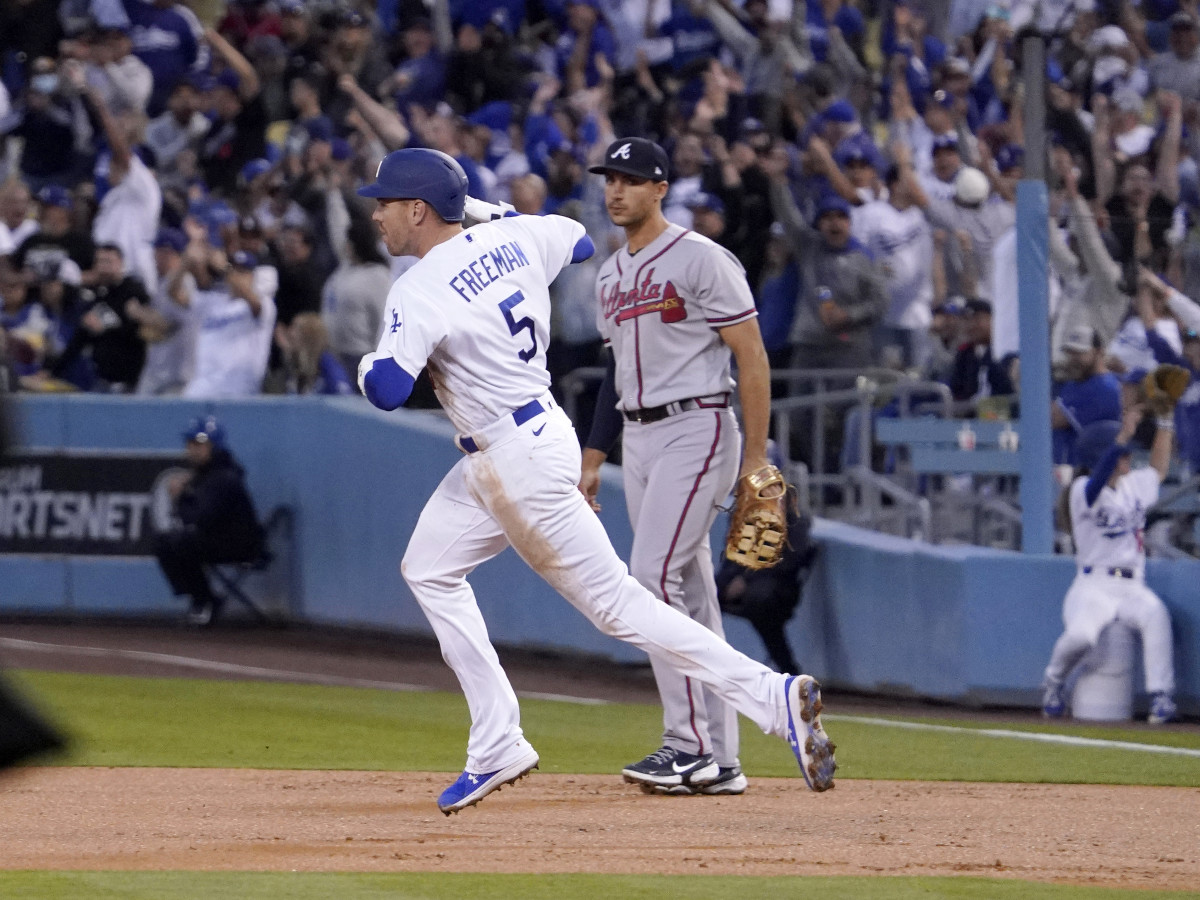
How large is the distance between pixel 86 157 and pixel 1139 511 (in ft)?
32.5

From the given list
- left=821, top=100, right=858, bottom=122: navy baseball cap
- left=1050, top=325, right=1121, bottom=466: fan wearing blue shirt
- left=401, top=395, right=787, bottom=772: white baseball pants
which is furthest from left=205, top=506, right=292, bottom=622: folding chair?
left=401, top=395, right=787, bottom=772: white baseball pants

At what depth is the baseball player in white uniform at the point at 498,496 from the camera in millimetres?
5789

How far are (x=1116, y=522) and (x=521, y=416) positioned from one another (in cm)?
444

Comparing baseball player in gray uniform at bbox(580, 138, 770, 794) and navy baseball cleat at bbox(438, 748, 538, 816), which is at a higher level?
baseball player in gray uniform at bbox(580, 138, 770, 794)

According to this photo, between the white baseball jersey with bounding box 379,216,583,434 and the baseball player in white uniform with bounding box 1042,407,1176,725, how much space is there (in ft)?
14.0

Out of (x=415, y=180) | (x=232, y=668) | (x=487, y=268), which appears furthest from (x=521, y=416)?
(x=232, y=668)

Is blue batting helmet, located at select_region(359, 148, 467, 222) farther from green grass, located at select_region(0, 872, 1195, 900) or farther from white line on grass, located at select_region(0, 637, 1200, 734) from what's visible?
white line on grass, located at select_region(0, 637, 1200, 734)

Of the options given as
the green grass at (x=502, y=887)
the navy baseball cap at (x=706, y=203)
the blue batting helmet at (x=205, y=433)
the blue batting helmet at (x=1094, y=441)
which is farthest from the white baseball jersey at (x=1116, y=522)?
the blue batting helmet at (x=205, y=433)

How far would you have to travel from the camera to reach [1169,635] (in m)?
9.38

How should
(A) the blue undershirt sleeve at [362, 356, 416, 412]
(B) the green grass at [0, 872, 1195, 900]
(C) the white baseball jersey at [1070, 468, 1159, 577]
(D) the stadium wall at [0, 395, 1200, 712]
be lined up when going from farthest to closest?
(D) the stadium wall at [0, 395, 1200, 712] < (C) the white baseball jersey at [1070, 468, 1159, 577] < (A) the blue undershirt sleeve at [362, 356, 416, 412] < (B) the green grass at [0, 872, 1195, 900]

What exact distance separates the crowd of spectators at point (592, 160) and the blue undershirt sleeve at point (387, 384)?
16.2 feet

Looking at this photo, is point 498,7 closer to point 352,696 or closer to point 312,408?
point 312,408

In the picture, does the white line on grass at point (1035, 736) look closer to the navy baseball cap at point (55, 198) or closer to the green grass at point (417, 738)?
the green grass at point (417, 738)

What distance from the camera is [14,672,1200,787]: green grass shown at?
7.54 m
